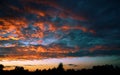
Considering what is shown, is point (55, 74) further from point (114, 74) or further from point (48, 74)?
point (114, 74)

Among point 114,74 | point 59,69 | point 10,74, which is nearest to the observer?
point 114,74

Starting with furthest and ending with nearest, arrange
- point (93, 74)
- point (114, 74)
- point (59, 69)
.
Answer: point (59, 69) → point (93, 74) → point (114, 74)

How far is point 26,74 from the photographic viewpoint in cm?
15812

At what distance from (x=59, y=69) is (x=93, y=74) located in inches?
1810

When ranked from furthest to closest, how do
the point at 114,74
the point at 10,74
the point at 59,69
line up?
1. the point at 59,69
2. the point at 10,74
3. the point at 114,74

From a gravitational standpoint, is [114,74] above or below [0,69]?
below

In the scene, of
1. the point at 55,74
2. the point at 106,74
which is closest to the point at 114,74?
the point at 106,74

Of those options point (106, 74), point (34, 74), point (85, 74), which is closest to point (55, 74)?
point (34, 74)

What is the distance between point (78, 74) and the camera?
464 ft

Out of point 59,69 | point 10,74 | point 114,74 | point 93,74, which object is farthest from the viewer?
point 59,69

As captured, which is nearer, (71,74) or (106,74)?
→ (106,74)

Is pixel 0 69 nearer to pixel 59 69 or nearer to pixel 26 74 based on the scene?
pixel 26 74

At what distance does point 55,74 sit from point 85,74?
1087 inches

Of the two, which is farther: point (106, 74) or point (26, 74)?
point (26, 74)
